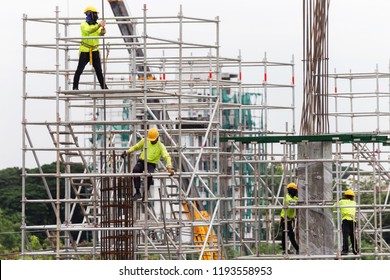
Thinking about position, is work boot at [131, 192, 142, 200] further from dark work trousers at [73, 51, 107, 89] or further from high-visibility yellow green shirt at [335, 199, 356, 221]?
high-visibility yellow green shirt at [335, 199, 356, 221]

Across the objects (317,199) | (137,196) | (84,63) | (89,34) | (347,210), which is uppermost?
(89,34)

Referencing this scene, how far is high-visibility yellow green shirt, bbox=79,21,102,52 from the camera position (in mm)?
37300

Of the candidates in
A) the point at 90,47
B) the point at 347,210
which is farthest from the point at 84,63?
the point at 347,210

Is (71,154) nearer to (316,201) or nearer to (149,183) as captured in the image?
(149,183)

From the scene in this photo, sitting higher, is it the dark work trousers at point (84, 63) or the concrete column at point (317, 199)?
the dark work trousers at point (84, 63)

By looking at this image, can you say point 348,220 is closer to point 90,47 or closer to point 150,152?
point 150,152

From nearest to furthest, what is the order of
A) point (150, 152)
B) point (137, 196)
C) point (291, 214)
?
point (150, 152), point (137, 196), point (291, 214)

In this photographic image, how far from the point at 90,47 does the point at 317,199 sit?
705 centimetres

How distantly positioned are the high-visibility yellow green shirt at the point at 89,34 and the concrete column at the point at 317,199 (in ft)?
19.9

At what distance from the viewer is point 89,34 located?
123 feet

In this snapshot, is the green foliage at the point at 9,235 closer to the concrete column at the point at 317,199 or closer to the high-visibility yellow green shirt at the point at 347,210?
the concrete column at the point at 317,199

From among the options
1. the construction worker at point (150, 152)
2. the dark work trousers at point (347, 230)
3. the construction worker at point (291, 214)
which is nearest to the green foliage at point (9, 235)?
the construction worker at point (291, 214)

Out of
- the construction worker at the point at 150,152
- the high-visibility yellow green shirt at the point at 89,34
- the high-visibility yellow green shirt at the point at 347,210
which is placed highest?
the high-visibility yellow green shirt at the point at 89,34

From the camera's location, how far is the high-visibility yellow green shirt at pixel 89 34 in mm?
37300
